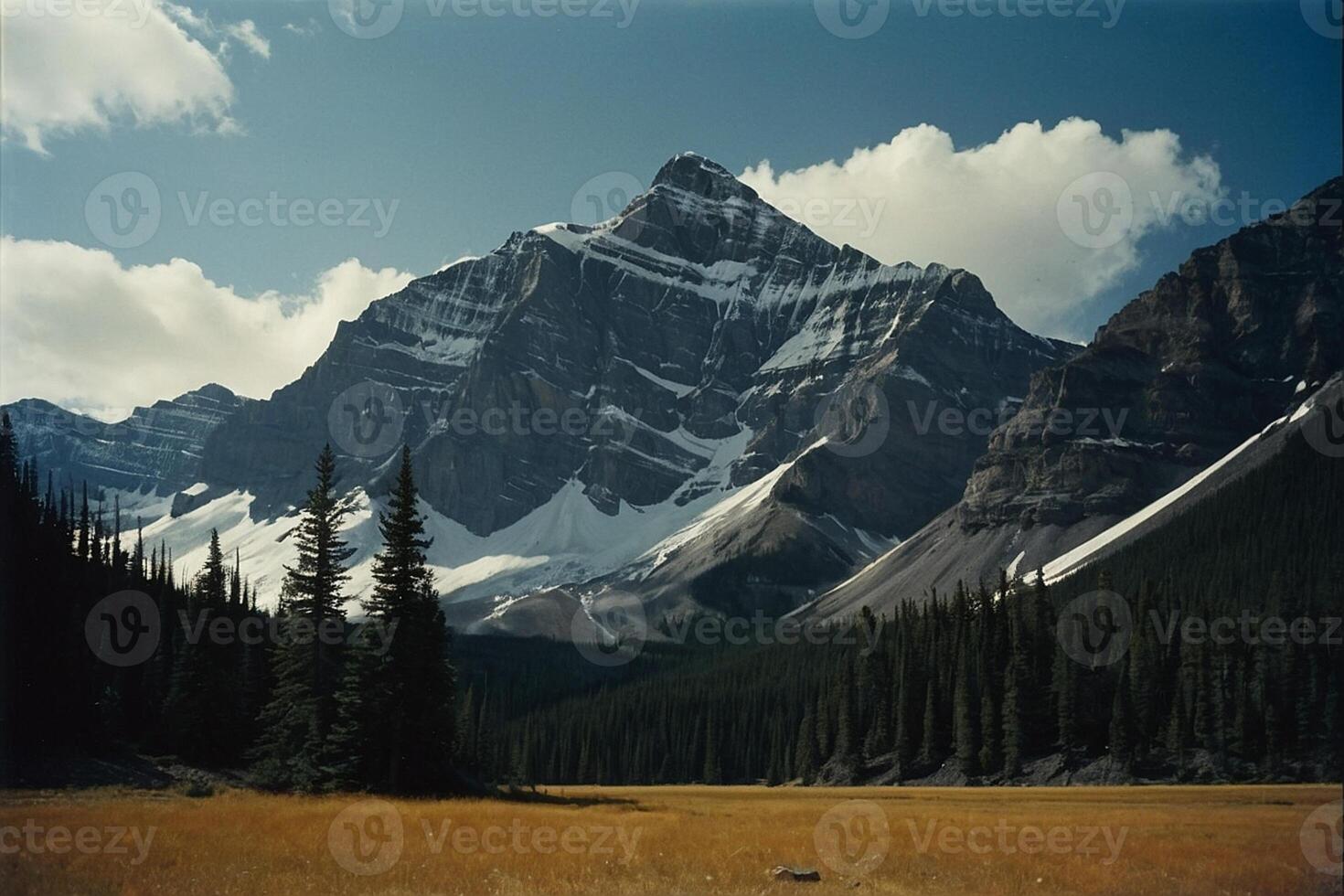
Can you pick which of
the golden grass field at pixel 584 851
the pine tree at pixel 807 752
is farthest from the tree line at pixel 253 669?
the pine tree at pixel 807 752

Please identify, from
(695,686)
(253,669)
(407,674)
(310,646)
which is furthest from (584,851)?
(695,686)

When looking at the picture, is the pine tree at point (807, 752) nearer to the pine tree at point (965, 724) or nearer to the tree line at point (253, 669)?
the pine tree at point (965, 724)

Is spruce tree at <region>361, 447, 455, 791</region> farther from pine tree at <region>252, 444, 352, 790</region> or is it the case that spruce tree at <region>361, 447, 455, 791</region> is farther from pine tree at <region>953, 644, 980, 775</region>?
pine tree at <region>953, 644, 980, 775</region>

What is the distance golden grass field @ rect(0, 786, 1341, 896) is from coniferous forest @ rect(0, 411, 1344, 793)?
745cm

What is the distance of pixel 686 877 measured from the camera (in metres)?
22.6

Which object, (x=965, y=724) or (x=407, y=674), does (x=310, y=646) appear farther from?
(x=965, y=724)

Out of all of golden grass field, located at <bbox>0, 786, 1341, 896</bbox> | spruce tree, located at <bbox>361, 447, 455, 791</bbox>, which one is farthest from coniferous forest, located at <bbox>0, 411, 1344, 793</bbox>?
golden grass field, located at <bbox>0, 786, 1341, 896</bbox>

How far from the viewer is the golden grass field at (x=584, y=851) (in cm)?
2100

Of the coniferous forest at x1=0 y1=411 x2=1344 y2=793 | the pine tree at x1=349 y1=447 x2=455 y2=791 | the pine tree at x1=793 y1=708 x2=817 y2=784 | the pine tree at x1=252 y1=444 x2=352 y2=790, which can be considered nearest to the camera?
the pine tree at x1=349 y1=447 x2=455 y2=791

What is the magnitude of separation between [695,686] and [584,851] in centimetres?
14002

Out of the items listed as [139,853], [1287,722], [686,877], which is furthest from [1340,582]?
[139,853]

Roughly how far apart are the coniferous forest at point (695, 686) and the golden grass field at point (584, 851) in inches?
293

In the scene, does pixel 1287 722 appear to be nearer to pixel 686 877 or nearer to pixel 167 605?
pixel 686 877

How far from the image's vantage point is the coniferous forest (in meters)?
41.8
